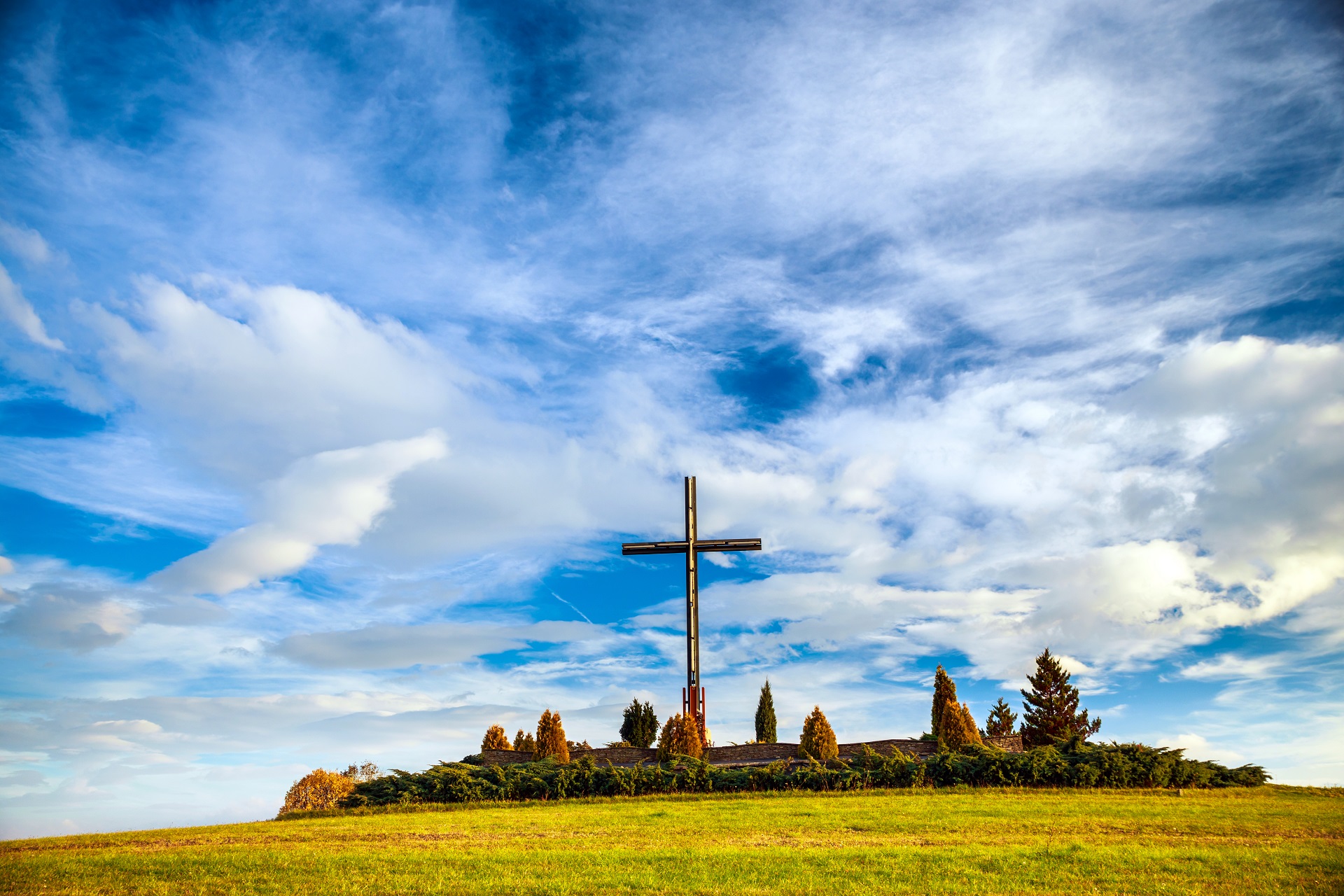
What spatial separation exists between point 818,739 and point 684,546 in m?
9.15

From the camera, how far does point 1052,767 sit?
75.0 feet

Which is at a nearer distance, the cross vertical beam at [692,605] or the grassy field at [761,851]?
the grassy field at [761,851]

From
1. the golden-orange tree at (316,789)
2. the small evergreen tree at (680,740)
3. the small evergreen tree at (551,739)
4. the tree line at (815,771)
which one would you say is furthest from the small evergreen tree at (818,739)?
the golden-orange tree at (316,789)

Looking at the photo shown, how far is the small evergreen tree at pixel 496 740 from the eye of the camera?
30.6 m

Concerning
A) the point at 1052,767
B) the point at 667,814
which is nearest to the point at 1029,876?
the point at 667,814

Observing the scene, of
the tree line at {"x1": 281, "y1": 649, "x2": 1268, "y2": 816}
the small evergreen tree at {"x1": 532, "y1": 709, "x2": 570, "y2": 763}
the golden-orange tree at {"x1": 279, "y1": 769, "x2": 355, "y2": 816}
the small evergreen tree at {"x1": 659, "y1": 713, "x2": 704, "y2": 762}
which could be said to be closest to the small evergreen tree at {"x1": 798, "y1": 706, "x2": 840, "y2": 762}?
the tree line at {"x1": 281, "y1": 649, "x2": 1268, "y2": 816}

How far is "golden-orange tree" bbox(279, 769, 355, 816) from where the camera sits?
115 ft

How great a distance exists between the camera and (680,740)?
27.5 meters

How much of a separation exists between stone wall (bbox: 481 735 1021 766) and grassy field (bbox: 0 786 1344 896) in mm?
5752

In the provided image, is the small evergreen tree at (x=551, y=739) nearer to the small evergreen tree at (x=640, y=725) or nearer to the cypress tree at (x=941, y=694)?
the small evergreen tree at (x=640, y=725)

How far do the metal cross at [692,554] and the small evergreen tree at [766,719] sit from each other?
3601mm

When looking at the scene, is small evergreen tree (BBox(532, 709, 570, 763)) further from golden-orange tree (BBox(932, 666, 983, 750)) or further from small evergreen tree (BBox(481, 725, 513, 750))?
golden-orange tree (BBox(932, 666, 983, 750))

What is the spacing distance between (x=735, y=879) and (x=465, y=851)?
17.4 ft

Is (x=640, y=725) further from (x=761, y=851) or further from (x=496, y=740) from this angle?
(x=761, y=851)
